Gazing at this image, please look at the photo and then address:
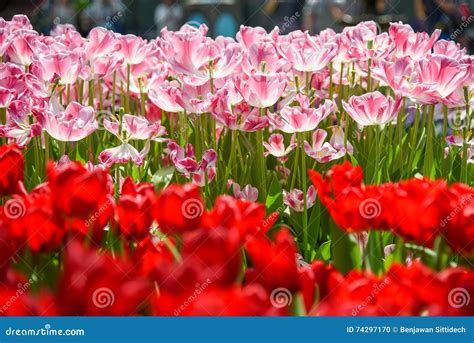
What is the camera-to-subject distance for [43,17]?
10688 mm

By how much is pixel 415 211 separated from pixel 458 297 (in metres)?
0.15

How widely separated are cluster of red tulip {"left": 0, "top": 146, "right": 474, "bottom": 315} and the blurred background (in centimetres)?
358

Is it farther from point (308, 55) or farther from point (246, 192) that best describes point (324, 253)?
point (308, 55)

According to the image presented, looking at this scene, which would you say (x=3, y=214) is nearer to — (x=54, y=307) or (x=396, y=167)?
(x=54, y=307)

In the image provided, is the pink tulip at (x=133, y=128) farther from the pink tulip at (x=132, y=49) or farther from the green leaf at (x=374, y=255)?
the green leaf at (x=374, y=255)

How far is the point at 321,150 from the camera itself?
1.59 metres

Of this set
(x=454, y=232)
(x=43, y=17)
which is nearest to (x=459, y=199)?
(x=454, y=232)

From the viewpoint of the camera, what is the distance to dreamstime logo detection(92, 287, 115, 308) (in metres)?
0.72

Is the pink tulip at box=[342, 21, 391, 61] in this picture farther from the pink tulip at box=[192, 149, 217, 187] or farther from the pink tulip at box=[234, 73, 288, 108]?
the pink tulip at box=[192, 149, 217, 187]

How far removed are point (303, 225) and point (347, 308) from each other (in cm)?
75

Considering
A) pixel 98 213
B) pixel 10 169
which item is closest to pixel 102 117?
pixel 10 169

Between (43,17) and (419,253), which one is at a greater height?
(419,253)

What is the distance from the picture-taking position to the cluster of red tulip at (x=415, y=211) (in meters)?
0.92

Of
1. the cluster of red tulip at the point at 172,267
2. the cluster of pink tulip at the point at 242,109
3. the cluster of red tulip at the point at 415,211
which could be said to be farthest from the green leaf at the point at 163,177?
the cluster of red tulip at the point at 415,211
